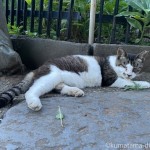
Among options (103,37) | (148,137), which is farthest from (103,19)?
(148,137)

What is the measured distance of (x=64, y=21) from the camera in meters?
5.34

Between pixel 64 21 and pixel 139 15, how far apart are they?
1.24 meters

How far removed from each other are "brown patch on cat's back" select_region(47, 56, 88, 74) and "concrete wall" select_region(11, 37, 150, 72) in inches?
16.8

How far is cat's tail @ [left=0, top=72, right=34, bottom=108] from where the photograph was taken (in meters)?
3.41

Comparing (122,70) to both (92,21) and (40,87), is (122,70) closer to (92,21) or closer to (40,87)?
(92,21)

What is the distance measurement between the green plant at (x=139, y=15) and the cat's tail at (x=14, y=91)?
5.45 ft

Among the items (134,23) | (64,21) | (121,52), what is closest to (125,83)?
(121,52)

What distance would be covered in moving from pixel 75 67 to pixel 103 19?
1173 mm

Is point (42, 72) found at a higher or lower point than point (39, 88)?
higher

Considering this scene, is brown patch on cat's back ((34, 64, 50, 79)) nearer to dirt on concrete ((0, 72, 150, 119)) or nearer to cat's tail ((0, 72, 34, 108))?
cat's tail ((0, 72, 34, 108))

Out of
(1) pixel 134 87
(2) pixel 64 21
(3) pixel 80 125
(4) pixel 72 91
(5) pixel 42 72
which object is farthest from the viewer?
(2) pixel 64 21

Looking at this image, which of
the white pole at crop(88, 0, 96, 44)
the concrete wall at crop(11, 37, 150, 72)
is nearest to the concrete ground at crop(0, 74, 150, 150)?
the concrete wall at crop(11, 37, 150, 72)

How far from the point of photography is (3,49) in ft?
14.6

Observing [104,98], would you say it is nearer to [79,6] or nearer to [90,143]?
[90,143]
